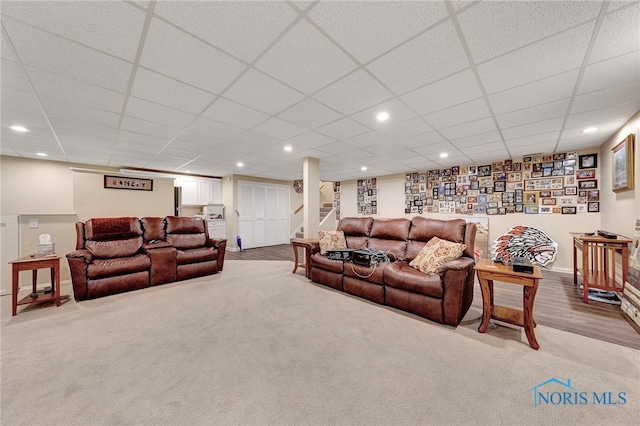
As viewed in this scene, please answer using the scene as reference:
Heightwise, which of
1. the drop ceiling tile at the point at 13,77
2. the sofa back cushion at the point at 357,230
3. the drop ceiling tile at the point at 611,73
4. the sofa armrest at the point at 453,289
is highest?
the drop ceiling tile at the point at 13,77

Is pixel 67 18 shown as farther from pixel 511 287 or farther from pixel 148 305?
pixel 511 287

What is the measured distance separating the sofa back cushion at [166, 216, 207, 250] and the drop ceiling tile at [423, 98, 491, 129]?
4342 mm

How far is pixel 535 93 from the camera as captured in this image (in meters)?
2.33

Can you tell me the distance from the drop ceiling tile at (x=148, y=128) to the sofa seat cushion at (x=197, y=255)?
76.0 inches

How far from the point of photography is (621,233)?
3.27 meters

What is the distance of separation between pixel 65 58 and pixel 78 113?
4.38 feet

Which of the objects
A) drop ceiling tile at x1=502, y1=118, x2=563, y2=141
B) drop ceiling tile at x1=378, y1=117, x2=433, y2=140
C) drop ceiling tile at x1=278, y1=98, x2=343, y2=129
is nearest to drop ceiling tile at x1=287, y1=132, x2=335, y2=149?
drop ceiling tile at x1=278, y1=98, x2=343, y2=129

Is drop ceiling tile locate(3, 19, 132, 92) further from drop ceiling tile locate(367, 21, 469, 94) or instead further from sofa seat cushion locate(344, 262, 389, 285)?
sofa seat cushion locate(344, 262, 389, 285)

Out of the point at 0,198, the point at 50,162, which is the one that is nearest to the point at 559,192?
the point at 50,162

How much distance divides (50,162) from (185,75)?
5.95 meters

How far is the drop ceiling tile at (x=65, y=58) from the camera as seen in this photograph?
1552 millimetres

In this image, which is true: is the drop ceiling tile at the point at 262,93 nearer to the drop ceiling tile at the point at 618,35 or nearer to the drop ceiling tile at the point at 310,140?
the drop ceiling tile at the point at 310,140

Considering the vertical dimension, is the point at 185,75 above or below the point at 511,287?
above

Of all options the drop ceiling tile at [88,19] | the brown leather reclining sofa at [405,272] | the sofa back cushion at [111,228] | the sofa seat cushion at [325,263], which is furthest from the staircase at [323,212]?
the drop ceiling tile at [88,19]
